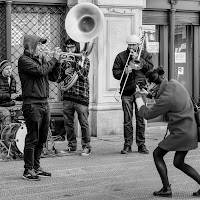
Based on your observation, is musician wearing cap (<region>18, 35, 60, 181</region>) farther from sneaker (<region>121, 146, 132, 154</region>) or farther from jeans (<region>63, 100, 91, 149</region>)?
sneaker (<region>121, 146, 132, 154</region>)

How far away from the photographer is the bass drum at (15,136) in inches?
358

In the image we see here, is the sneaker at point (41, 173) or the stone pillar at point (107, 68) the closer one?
the sneaker at point (41, 173)

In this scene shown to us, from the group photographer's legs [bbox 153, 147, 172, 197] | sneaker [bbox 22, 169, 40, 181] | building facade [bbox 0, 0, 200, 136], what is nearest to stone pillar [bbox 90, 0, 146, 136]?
building facade [bbox 0, 0, 200, 136]

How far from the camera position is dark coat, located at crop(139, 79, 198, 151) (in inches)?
265

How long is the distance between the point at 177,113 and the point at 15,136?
316 centimetres

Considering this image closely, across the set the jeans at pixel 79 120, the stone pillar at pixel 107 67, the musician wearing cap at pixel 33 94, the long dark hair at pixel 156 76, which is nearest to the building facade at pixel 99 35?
the stone pillar at pixel 107 67

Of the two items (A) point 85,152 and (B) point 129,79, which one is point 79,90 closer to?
(B) point 129,79

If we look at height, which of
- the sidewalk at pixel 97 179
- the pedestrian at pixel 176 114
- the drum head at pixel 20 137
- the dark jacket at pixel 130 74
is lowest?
the sidewalk at pixel 97 179

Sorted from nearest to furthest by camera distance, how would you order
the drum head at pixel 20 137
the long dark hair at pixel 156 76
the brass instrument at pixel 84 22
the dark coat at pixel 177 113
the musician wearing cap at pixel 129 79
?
the dark coat at pixel 177 113
the long dark hair at pixel 156 76
the drum head at pixel 20 137
the brass instrument at pixel 84 22
the musician wearing cap at pixel 129 79

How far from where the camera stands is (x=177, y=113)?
676 centimetres

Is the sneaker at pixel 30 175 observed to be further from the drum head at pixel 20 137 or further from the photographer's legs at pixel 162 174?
the photographer's legs at pixel 162 174

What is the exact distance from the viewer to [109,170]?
852 centimetres

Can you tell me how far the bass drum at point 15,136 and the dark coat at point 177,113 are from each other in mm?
2864

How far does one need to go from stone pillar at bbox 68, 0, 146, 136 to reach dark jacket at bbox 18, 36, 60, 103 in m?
3.97
